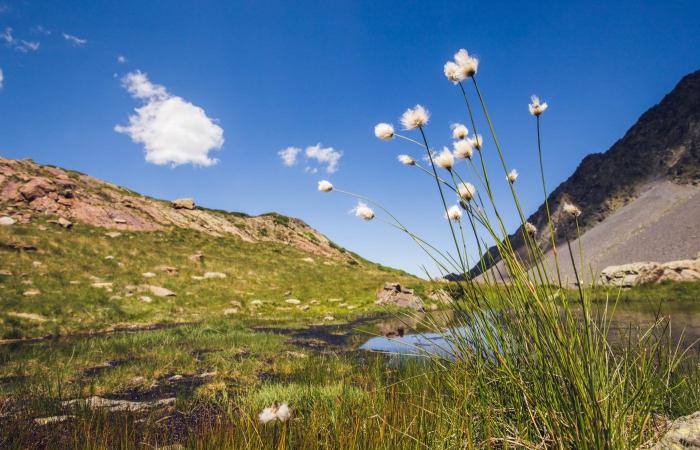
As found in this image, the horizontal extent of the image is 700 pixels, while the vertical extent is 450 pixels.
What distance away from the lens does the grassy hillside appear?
17.5 meters

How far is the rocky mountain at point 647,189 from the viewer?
6746 centimetres

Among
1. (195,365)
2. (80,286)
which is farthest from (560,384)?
(80,286)

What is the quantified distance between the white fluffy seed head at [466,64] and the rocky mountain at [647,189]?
54882mm

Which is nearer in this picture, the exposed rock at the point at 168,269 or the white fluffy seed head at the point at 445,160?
the white fluffy seed head at the point at 445,160

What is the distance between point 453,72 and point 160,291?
24.5 meters

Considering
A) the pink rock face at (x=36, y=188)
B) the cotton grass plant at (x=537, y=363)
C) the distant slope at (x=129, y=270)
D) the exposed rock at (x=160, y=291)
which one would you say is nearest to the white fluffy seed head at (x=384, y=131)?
the cotton grass plant at (x=537, y=363)

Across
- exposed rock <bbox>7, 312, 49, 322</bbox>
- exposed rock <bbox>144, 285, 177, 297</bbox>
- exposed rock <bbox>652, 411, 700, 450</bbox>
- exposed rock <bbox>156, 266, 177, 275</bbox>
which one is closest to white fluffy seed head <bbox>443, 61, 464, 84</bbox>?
exposed rock <bbox>652, 411, 700, 450</bbox>

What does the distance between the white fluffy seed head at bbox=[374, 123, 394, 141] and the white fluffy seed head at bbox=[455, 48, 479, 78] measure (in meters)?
0.71

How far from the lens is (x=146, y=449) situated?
370cm

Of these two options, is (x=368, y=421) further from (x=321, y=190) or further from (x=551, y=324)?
(x=321, y=190)

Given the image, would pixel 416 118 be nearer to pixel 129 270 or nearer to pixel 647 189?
pixel 129 270

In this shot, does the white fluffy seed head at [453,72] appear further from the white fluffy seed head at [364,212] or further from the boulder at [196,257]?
the boulder at [196,257]

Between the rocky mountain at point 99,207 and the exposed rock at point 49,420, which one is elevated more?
the rocky mountain at point 99,207

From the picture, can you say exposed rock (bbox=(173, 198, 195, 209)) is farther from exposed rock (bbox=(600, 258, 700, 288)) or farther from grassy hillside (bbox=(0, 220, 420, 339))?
exposed rock (bbox=(600, 258, 700, 288))
